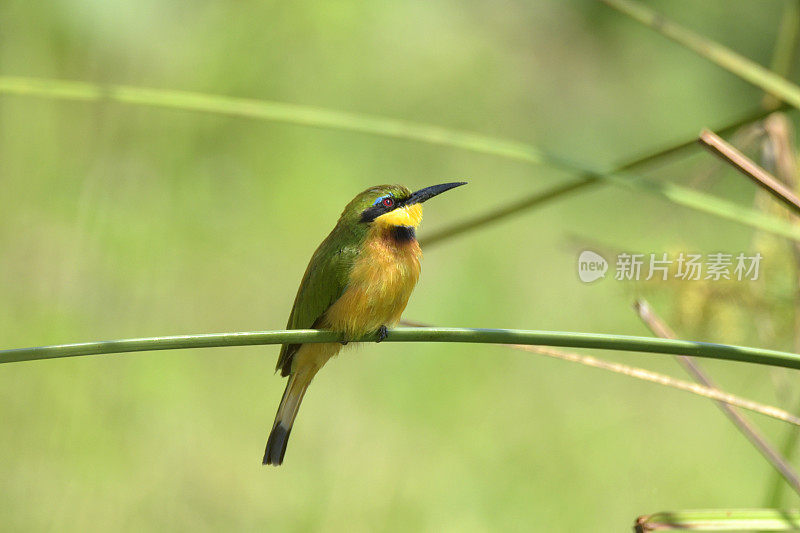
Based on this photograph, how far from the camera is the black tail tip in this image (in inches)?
52.2

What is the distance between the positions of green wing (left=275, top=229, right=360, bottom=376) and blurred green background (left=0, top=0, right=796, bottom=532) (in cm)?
71

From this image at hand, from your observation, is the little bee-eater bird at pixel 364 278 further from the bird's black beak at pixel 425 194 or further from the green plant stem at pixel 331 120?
the green plant stem at pixel 331 120

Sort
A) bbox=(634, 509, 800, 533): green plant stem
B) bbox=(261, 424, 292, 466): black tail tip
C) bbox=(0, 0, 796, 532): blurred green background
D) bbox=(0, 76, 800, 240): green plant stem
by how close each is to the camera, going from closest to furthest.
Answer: bbox=(634, 509, 800, 533): green plant stem
bbox=(0, 76, 800, 240): green plant stem
bbox=(261, 424, 292, 466): black tail tip
bbox=(0, 0, 796, 532): blurred green background

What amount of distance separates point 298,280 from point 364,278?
80.8 inches

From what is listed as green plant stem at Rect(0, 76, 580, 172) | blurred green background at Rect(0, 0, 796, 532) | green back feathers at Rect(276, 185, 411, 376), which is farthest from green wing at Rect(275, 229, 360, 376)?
blurred green background at Rect(0, 0, 796, 532)

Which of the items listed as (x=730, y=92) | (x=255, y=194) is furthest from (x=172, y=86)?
(x=730, y=92)

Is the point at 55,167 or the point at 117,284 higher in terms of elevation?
the point at 55,167

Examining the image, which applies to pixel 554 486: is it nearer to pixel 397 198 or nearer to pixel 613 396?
pixel 613 396

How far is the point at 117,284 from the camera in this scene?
2.82 meters

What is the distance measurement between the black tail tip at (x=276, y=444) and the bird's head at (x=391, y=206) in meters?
0.37

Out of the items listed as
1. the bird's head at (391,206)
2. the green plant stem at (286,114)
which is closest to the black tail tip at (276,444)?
the bird's head at (391,206)

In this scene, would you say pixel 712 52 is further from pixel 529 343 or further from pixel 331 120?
pixel 529 343

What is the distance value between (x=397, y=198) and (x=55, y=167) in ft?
6.23

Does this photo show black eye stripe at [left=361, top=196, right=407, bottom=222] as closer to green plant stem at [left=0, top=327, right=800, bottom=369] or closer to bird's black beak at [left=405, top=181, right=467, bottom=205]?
bird's black beak at [left=405, top=181, right=467, bottom=205]
